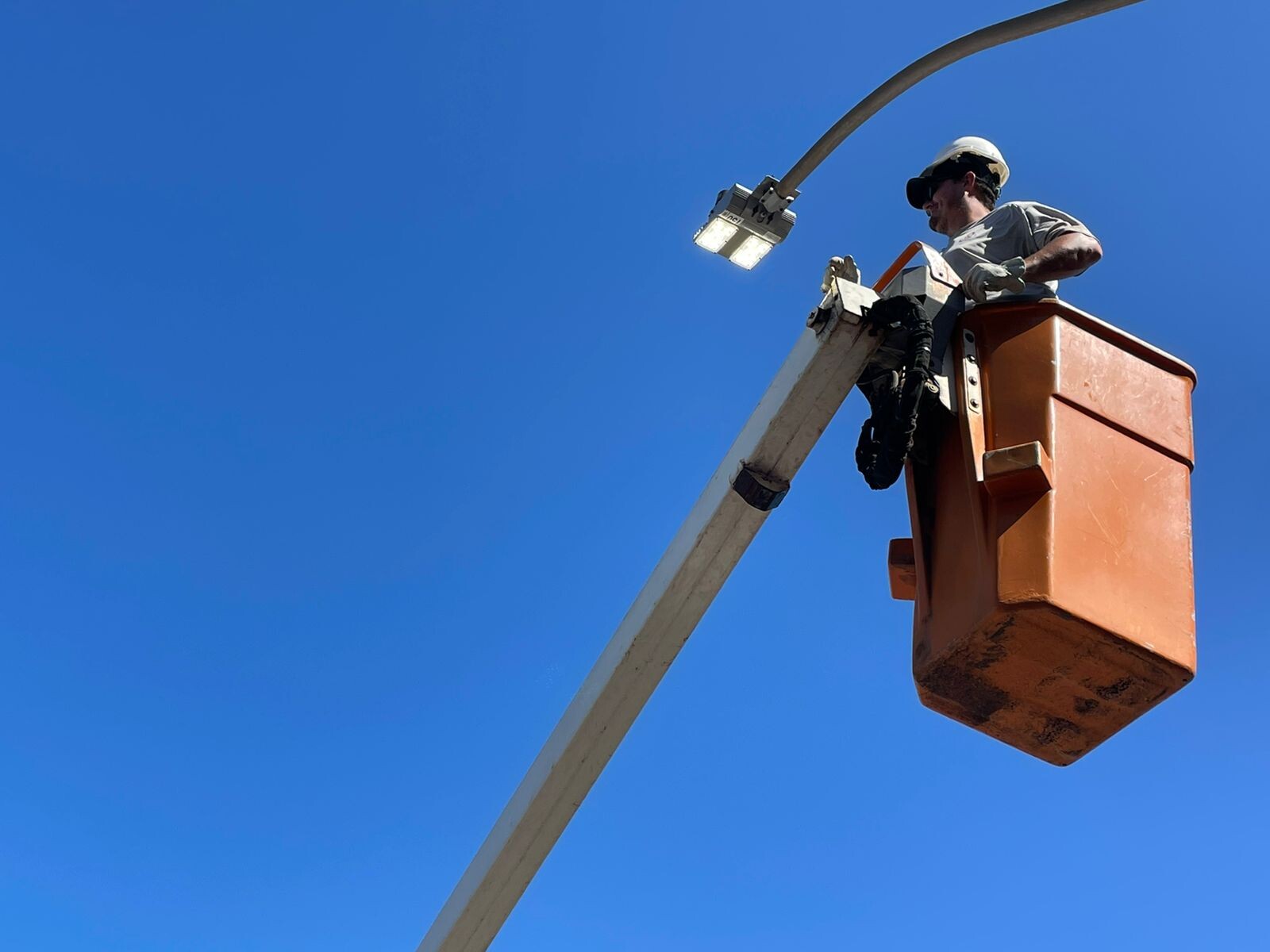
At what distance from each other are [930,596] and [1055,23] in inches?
67.3

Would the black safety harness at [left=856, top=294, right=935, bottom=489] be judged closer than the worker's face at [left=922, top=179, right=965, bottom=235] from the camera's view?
Yes

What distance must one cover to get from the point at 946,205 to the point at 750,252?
713 millimetres

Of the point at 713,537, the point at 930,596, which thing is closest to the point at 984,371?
the point at 930,596

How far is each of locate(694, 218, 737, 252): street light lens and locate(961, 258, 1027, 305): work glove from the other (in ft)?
4.09

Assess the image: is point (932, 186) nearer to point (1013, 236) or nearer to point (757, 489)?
point (1013, 236)

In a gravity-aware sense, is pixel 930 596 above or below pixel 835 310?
below

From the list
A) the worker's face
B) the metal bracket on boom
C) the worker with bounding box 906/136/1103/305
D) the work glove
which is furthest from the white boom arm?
the worker's face

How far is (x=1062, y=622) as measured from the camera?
3.39 m

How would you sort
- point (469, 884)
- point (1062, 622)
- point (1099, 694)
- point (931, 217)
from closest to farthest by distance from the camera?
point (1062, 622), point (1099, 694), point (469, 884), point (931, 217)

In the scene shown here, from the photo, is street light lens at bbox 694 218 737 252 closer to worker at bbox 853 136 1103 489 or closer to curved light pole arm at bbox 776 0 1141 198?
curved light pole arm at bbox 776 0 1141 198

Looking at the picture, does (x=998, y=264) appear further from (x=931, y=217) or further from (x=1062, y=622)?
(x=1062, y=622)

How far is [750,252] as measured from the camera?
504 cm

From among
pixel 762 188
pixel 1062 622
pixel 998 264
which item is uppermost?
pixel 762 188

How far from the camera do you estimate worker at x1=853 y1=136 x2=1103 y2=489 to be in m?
3.76
